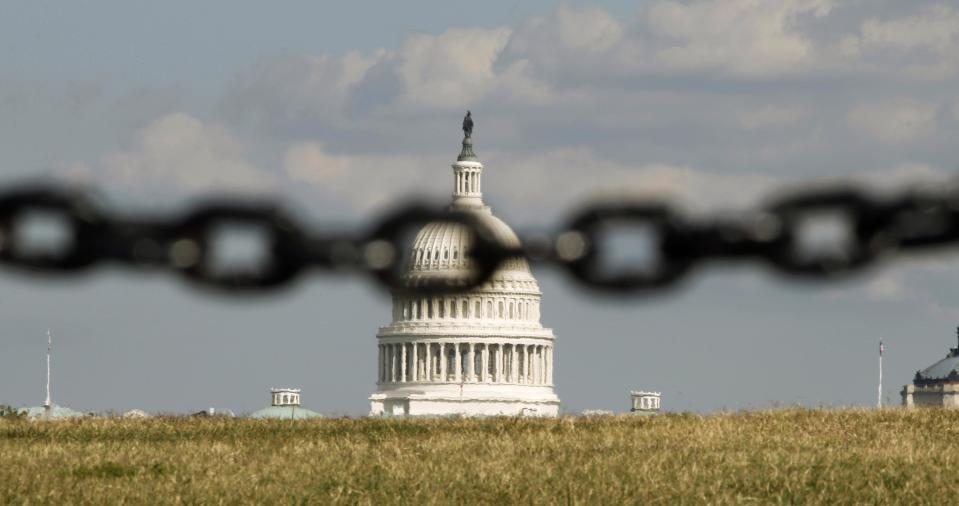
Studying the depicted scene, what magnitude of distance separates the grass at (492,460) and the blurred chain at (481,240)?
24.5m

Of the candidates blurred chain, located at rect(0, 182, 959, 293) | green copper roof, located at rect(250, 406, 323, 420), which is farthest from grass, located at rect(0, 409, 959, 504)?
blurred chain, located at rect(0, 182, 959, 293)

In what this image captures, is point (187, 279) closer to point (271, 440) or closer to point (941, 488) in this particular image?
point (941, 488)

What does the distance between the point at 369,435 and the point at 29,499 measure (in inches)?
625

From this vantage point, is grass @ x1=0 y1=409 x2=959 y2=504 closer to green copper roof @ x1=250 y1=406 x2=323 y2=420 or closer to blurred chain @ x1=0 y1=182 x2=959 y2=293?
green copper roof @ x1=250 y1=406 x2=323 y2=420

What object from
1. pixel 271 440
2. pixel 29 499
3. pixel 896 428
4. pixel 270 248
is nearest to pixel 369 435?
pixel 271 440

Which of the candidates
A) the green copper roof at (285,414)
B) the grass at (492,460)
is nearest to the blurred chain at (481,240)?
the grass at (492,460)

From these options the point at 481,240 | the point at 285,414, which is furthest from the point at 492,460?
the point at 285,414

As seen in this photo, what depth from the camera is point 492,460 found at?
34.1m

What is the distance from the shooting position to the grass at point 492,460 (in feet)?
95.0

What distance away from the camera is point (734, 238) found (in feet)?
9.30

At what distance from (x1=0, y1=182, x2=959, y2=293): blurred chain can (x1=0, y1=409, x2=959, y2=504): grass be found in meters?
24.5

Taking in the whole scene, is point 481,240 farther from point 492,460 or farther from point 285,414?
point 285,414

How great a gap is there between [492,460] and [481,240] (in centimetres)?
3139

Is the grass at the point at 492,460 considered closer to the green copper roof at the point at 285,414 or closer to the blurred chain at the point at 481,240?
the green copper roof at the point at 285,414
